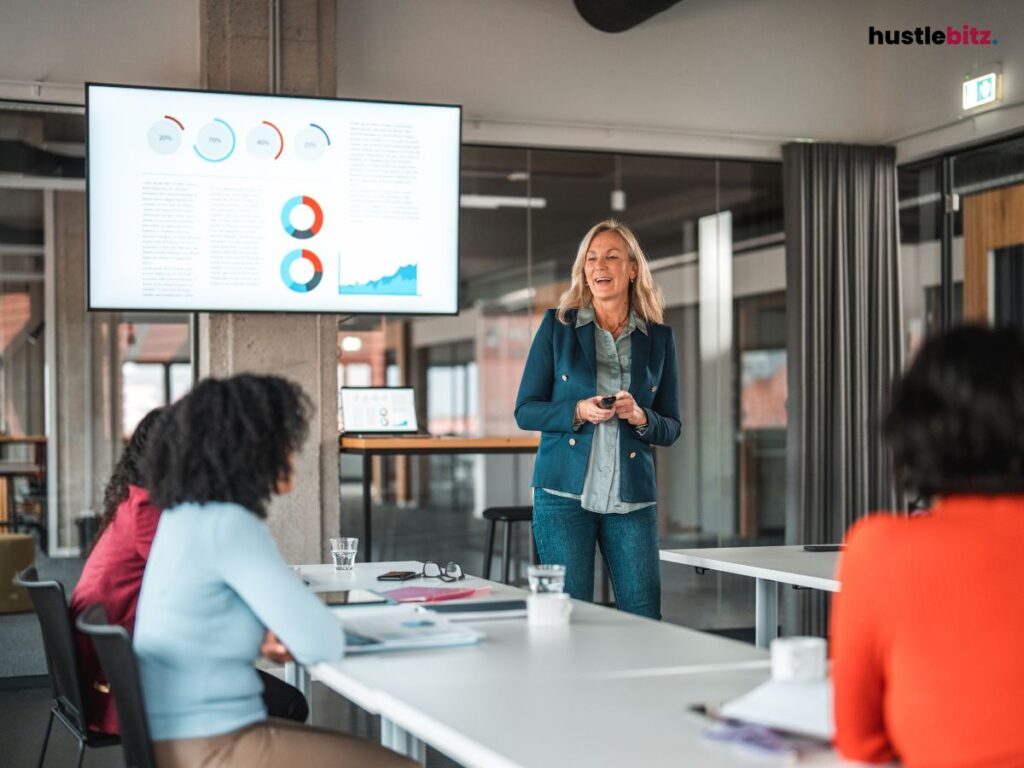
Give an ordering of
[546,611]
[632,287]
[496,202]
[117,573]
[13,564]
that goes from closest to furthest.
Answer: [546,611], [117,573], [632,287], [13,564], [496,202]

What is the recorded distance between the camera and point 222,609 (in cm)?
208

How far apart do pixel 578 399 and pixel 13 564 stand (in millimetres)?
3159

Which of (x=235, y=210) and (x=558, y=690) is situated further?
(x=235, y=210)

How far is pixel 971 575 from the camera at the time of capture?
1.43 m

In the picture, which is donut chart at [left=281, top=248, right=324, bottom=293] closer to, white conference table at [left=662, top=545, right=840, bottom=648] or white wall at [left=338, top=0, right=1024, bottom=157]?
white wall at [left=338, top=0, right=1024, bottom=157]

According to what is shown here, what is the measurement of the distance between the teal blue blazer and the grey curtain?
2838mm

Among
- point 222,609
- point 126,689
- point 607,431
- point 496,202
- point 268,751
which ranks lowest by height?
point 268,751

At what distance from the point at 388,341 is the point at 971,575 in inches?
180

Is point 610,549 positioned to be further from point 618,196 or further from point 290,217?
point 618,196

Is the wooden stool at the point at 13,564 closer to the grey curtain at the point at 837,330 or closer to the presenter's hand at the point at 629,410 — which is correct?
the presenter's hand at the point at 629,410

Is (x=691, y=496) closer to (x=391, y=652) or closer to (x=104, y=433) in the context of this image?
(x=104, y=433)

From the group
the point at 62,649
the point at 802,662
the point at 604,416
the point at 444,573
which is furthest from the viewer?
the point at 604,416

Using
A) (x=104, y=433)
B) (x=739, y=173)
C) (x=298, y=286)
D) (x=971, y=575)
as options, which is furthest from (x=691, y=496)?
(x=971, y=575)

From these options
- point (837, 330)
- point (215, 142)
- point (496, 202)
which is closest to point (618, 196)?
point (496, 202)
